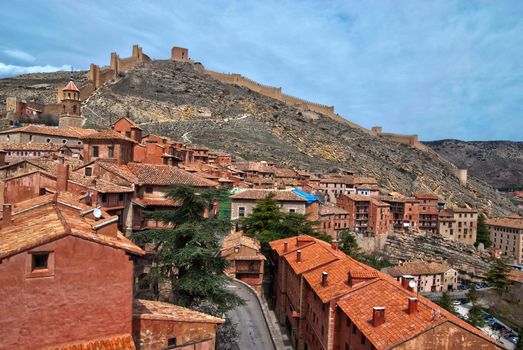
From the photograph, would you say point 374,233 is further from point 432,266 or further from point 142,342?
point 142,342

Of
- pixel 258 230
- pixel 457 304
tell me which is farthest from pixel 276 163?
pixel 258 230

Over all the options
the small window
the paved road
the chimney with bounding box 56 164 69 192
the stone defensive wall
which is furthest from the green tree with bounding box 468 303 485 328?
the stone defensive wall

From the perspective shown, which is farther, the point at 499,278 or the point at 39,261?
Answer: the point at 499,278

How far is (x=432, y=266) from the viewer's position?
2522 inches

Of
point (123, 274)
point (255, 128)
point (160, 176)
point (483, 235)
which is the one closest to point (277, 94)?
point (255, 128)

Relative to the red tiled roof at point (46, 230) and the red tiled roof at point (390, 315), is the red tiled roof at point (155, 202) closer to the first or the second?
the red tiled roof at point (46, 230)

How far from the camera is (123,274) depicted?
37.0 feet

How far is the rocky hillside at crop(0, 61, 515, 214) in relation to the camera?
98875mm

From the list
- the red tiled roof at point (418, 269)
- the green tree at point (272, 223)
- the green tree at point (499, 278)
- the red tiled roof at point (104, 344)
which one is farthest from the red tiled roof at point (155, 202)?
the green tree at point (499, 278)

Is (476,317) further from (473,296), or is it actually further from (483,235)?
(483,235)

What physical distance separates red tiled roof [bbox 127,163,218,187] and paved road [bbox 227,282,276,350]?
860 cm

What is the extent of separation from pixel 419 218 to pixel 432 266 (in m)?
23.5

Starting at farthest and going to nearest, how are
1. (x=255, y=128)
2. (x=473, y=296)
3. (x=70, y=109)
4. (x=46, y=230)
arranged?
(x=255, y=128)
(x=70, y=109)
(x=473, y=296)
(x=46, y=230)

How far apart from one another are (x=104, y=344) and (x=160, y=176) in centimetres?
1893
